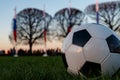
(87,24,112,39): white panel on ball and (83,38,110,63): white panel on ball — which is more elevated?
(87,24,112,39): white panel on ball

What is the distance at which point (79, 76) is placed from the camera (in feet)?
13.0

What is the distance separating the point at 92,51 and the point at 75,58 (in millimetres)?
244

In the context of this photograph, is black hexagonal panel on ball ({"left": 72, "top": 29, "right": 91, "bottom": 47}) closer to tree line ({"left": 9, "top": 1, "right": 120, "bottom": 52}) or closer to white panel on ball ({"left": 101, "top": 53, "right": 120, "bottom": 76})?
white panel on ball ({"left": 101, "top": 53, "right": 120, "bottom": 76})

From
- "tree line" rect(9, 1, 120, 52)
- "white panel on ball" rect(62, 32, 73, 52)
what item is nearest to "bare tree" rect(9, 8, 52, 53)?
"tree line" rect(9, 1, 120, 52)

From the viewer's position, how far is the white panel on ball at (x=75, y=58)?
3962mm

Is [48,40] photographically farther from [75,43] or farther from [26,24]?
[75,43]

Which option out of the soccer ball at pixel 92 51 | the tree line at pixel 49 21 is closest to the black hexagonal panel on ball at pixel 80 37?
the soccer ball at pixel 92 51

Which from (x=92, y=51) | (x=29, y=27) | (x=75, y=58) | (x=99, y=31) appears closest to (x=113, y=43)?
(x=99, y=31)

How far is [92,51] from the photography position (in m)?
3.90

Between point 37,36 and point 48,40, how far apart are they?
165 centimetres

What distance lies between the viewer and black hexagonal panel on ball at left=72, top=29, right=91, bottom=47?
4.04m

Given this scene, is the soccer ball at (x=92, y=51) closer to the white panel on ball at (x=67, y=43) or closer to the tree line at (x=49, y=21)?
the white panel on ball at (x=67, y=43)

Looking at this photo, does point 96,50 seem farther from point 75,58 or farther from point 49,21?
point 49,21

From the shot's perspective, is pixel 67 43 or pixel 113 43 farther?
pixel 67 43
